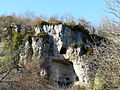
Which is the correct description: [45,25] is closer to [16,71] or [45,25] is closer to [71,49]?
[71,49]

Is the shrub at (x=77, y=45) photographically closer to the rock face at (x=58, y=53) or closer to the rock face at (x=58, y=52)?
the rock face at (x=58, y=52)

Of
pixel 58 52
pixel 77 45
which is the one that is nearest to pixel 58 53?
pixel 58 52

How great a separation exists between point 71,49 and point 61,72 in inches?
91.5

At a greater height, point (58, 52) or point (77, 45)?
point (77, 45)

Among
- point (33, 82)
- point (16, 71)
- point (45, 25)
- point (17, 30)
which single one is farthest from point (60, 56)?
point (16, 71)

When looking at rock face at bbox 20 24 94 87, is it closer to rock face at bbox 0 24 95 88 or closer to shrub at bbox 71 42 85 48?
rock face at bbox 0 24 95 88

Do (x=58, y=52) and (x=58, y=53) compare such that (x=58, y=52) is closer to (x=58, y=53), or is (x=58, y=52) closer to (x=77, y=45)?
(x=58, y=53)

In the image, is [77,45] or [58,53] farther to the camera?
[58,53]

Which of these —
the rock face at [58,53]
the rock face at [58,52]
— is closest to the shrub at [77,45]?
the rock face at [58,52]

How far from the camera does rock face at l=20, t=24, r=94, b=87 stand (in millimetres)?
22078

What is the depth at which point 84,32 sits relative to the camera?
23.8 m

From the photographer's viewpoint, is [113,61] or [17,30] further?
[17,30]

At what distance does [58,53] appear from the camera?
75.0 ft

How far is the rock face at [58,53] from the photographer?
2208 cm
